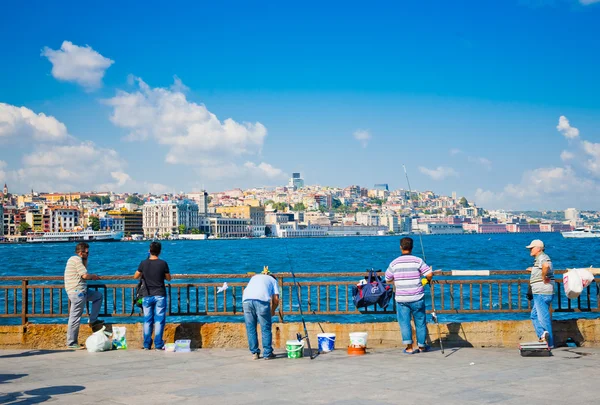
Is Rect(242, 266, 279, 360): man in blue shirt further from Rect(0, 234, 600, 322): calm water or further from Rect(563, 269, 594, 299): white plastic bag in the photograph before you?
Rect(0, 234, 600, 322): calm water

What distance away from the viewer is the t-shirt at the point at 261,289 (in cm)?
955

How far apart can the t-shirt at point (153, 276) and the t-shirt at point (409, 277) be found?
333 cm

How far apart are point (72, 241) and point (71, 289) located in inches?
7384

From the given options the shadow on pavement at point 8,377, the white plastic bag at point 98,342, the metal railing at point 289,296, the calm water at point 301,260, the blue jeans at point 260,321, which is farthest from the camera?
the calm water at point 301,260

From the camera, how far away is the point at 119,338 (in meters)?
10.6

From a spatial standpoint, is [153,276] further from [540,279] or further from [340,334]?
[540,279]

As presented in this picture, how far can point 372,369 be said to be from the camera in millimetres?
8586

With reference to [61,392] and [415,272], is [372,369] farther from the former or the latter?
[61,392]

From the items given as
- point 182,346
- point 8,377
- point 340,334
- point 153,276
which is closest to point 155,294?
point 153,276

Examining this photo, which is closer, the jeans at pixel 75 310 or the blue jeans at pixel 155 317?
the blue jeans at pixel 155 317

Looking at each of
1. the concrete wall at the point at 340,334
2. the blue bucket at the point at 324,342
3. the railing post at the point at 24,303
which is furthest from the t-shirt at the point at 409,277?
the railing post at the point at 24,303

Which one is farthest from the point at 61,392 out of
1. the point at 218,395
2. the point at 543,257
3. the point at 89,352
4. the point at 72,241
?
the point at 72,241

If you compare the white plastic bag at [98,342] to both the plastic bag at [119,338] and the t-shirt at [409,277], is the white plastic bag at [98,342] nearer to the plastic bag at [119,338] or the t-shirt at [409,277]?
the plastic bag at [119,338]

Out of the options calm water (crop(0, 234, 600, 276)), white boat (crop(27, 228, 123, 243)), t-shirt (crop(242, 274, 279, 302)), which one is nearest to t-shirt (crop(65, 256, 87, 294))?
t-shirt (crop(242, 274, 279, 302))
